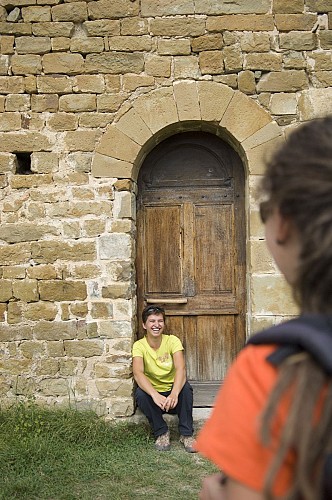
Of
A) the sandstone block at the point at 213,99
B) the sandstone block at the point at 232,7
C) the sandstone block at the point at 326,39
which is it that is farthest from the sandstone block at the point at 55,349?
the sandstone block at the point at 326,39

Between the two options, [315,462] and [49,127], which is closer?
[315,462]

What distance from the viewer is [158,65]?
4.55 meters

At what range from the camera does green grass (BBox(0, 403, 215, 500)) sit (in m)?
3.48

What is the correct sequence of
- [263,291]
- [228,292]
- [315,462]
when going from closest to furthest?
1. [315,462]
2. [263,291]
3. [228,292]

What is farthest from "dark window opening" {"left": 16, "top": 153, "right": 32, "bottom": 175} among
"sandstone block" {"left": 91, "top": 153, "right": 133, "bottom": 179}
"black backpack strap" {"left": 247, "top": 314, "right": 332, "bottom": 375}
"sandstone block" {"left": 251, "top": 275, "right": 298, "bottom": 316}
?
"black backpack strap" {"left": 247, "top": 314, "right": 332, "bottom": 375}

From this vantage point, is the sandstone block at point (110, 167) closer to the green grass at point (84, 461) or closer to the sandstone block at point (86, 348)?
the sandstone block at point (86, 348)

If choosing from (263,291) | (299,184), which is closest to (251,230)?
(263,291)

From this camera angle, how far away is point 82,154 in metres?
4.55

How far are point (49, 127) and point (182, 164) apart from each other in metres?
1.28

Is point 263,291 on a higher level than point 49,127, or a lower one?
lower

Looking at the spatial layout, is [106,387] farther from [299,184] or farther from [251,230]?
[299,184]

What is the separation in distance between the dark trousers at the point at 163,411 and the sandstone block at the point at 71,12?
3.31m

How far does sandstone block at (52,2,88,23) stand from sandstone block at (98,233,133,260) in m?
1.95

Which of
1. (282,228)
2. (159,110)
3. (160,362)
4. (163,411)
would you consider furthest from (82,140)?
(282,228)
